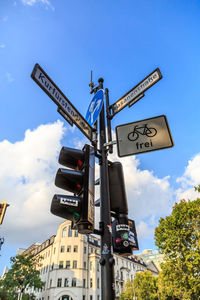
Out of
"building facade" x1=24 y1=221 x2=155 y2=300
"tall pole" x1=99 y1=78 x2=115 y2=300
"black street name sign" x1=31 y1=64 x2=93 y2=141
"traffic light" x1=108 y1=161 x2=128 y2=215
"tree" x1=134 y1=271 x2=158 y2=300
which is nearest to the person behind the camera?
"tall pole" x1=99 y1=78 x2=115 y2=300

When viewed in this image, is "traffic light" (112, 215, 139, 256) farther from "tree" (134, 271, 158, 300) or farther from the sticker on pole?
"tree" (134, 271, 158, 300)

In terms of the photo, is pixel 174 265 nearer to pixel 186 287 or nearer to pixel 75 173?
pixel 186 287

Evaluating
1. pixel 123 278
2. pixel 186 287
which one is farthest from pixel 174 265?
pixel 123 278

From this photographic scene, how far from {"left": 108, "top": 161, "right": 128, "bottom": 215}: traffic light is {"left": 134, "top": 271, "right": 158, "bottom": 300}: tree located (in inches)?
1902

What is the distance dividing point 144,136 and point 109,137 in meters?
1.04

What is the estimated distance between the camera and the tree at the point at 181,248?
65.0 feet

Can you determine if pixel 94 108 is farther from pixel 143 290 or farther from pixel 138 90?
pixel 143 290

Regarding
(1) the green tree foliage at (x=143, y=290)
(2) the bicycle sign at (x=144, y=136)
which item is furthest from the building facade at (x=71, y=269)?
(2) the bicycle sign at (x=144, y=136)

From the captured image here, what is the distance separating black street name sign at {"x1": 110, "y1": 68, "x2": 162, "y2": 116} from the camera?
3.96m

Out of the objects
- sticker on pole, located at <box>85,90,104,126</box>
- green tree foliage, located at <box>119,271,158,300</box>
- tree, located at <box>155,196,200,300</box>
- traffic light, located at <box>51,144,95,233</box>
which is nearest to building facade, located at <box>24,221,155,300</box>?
green tree foliage, located at <box>119,271,158,300</box>

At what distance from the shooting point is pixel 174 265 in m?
21.5

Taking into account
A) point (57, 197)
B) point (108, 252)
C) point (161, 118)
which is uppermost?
point (161, 118)

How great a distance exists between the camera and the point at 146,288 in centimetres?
4209

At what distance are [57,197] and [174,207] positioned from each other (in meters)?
24.8
